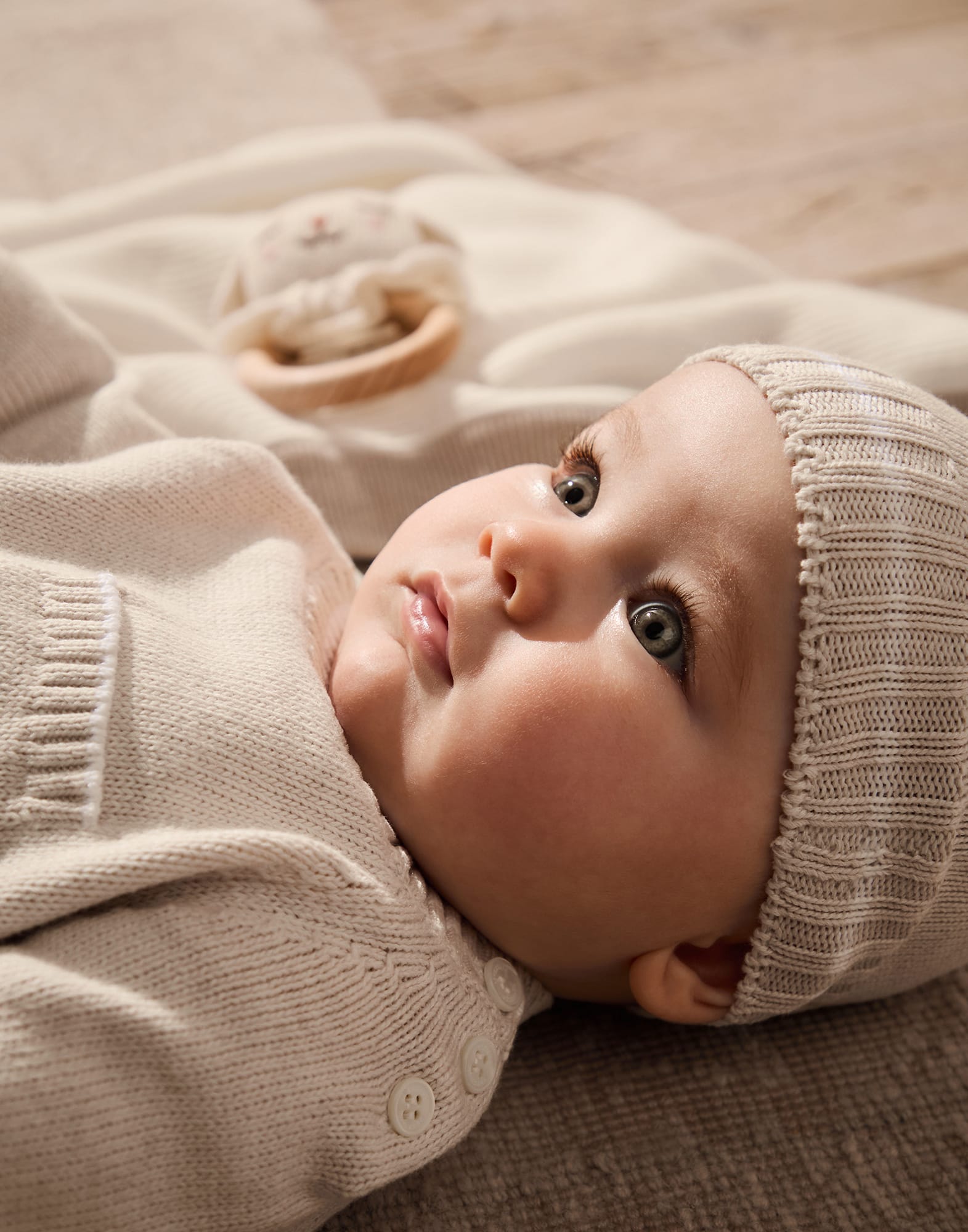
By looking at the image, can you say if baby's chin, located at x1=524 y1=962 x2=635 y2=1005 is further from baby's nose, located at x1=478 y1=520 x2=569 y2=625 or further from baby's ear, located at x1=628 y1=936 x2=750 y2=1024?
baby's nose, located at x1=478 y1=520 x2=569 y2=625

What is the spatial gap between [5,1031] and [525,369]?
35.7 inches

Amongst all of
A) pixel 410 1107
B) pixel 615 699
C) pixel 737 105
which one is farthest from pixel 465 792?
pixel 737 105

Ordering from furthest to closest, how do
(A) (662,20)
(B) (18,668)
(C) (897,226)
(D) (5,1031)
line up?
1. (A) (662,20)
2. (C) (897,226)
3. (B) (18,668)
4. (D) (5,1031)

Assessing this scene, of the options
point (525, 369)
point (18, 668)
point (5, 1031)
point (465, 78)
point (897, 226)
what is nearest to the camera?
point (5, 1031)

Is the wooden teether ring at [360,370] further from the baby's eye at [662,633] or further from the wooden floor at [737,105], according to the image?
the wooden floor at [737,105]

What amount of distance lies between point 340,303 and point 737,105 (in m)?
1.27

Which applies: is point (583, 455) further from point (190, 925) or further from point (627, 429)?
point (190, 925)

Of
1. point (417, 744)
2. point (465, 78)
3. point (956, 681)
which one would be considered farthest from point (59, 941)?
point (465, 78)

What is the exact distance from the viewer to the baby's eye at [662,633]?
82cm

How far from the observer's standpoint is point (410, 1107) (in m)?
0.83

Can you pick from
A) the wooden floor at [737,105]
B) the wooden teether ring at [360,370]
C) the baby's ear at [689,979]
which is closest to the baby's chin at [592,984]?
the baby's ear at [689,979]

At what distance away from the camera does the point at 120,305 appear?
4.36 feet

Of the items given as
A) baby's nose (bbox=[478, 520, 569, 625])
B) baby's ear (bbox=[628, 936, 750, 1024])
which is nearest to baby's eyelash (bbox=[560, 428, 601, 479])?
baby's nose (bbox=[478, 520, 569, 625])

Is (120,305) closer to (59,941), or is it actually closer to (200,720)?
(200,720)
